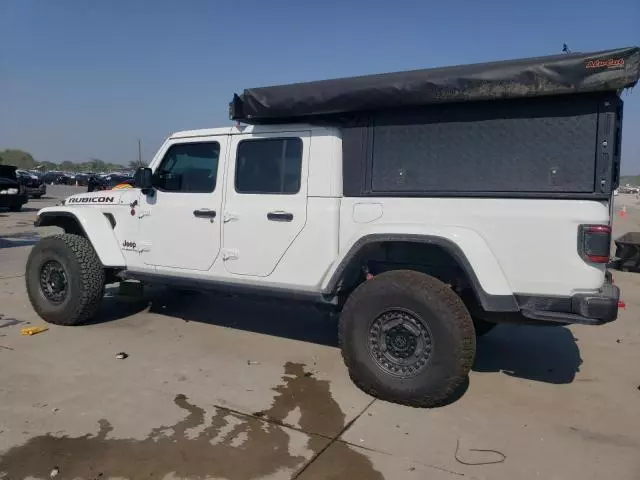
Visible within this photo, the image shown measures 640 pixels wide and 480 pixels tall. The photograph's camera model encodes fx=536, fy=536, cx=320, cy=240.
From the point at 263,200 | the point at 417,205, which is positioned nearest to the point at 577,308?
the point at 417,205

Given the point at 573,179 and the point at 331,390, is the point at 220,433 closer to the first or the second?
the point at 331,390

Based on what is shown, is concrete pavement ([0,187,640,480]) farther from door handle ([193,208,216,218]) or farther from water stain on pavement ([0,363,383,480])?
door handle ([193,208,216,218])

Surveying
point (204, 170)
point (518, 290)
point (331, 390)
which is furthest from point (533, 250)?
point (204, 170)

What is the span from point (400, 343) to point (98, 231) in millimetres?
3504

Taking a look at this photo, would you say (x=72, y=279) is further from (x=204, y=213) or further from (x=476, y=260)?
(x=476, y=260)

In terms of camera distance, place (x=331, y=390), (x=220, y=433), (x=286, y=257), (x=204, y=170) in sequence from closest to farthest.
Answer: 1. (x=220, y=433)
2. (x=331, y=390)
3. (x=286, y=257)
4. (x=204, y=170)

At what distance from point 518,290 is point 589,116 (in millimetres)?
1257

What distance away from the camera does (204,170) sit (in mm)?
5133

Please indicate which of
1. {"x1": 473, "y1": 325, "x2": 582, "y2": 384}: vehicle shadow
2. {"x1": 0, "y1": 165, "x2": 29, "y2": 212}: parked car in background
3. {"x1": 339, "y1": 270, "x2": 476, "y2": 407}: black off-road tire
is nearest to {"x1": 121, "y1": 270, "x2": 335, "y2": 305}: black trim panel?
{"x1": 339, "y1": 270, "x2": 476, "y2": 407}: black off-road tire

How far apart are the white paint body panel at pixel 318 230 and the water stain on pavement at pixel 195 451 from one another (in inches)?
48.3

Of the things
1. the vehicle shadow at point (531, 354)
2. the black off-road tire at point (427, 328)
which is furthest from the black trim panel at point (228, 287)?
the vehicle shadow at point (531, 354)

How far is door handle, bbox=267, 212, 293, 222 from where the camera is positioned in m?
4.52

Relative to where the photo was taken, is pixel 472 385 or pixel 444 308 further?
pixel 472 385

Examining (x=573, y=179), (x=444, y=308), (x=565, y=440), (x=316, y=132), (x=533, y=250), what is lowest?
(x=565, y=440)
